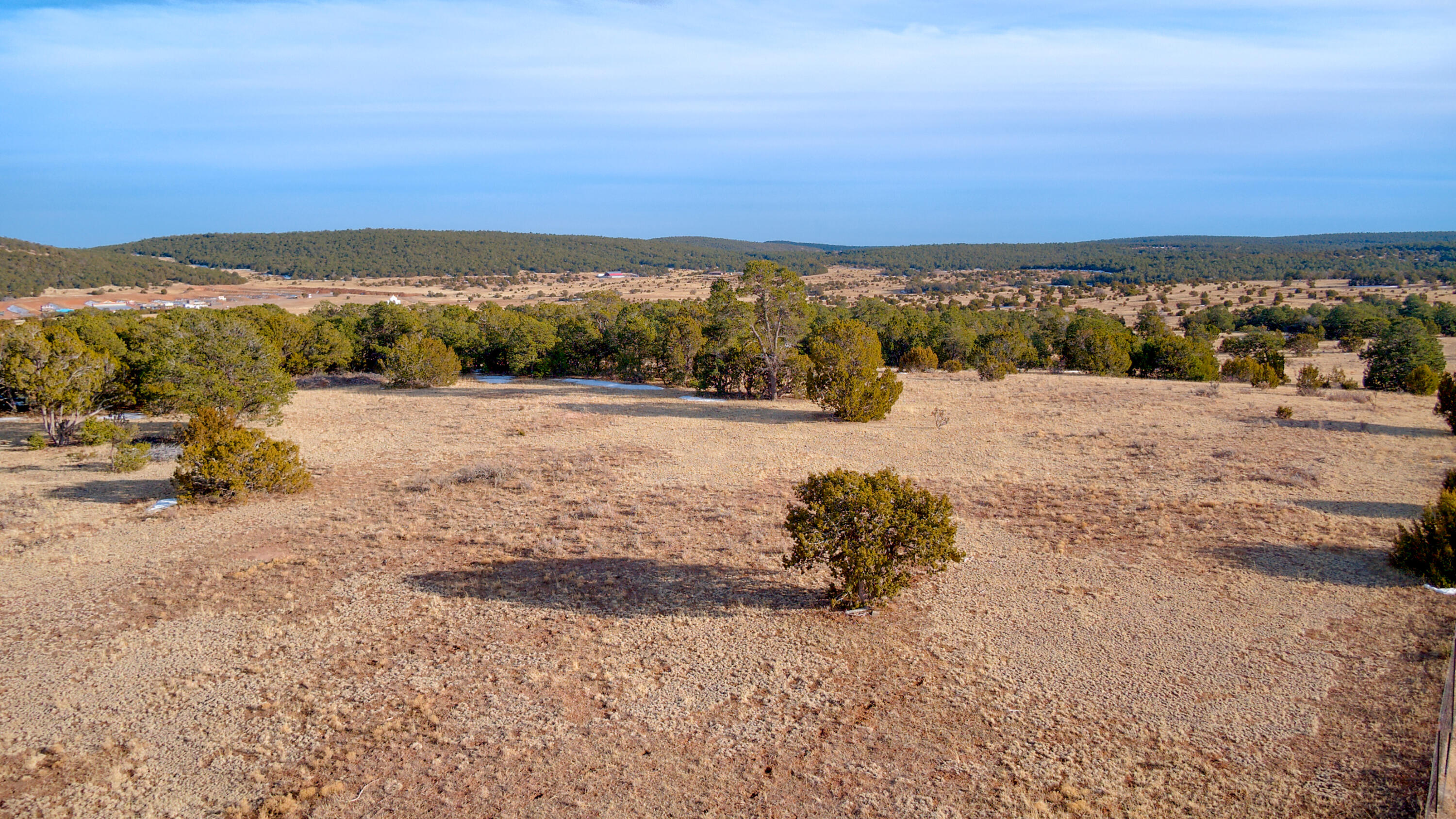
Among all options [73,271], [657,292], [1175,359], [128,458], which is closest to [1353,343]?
[1175,359]

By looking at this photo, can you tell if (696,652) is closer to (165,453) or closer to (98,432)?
(165,453)

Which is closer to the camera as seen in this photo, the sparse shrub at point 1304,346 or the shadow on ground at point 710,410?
the shadow on ground at point 710,410

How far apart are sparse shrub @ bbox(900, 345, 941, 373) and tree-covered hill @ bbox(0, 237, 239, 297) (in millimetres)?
70094

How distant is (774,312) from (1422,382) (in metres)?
20.4

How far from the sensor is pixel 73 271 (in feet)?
242

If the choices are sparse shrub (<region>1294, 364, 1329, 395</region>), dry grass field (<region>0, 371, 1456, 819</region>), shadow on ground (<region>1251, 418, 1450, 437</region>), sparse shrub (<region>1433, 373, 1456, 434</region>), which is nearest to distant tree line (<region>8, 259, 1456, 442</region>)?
sparse shrub (<region>1294, 364, 1329, 395</region>)

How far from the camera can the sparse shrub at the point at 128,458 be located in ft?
45.2

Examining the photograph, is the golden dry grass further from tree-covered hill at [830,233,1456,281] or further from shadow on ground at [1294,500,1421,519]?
shadow on ground at [1294,500,1421,519]

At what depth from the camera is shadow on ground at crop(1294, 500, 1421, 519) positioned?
11.0m

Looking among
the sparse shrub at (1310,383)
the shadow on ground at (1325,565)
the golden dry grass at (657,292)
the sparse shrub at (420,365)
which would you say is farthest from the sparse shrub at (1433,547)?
the golden dry grass at (657,292)

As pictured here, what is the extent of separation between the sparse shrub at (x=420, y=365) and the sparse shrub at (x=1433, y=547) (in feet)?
85.0

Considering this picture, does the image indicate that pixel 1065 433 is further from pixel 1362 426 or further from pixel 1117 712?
pixel 1117 712

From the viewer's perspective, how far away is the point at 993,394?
24.1 m

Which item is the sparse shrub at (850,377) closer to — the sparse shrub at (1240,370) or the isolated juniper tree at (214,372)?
the isolated juniper tree at (214,372)
